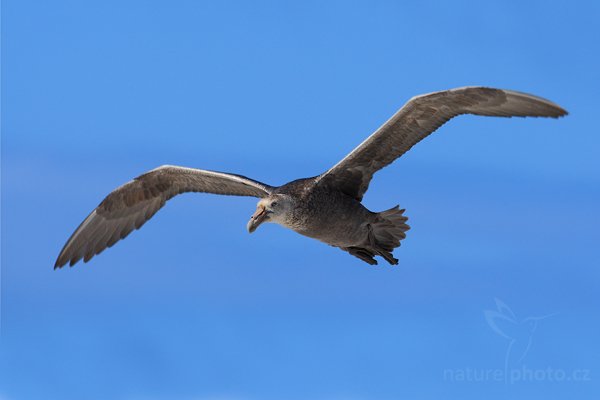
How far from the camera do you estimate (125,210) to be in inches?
521

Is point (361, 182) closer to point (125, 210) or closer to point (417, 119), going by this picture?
point (417, 119)

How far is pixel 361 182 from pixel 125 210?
11.5 feet

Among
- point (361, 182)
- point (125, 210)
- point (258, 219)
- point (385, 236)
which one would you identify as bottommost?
point (258, 219)

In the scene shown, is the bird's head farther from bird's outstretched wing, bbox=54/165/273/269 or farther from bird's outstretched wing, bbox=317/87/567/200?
bird's outstretched wing, bbox=54/165/273/269

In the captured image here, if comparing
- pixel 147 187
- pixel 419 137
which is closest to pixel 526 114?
pixel 419 137

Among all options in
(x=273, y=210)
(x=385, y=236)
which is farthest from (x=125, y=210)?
(x=385, y=236)

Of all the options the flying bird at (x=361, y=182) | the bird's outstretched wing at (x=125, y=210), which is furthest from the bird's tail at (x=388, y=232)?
the bird's outstretched wing at (x=125, y=210)

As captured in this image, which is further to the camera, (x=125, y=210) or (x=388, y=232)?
(x=125, y=210)

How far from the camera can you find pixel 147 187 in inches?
517

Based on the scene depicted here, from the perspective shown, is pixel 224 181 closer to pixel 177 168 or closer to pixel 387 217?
pixel 177 168

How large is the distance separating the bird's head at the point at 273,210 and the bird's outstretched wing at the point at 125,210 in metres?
1.68

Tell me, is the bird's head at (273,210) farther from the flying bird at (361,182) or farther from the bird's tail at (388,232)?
the bird's tail at (388,232)

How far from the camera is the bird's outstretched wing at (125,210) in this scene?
13047 millimetres

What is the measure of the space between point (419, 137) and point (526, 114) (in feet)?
4.28
